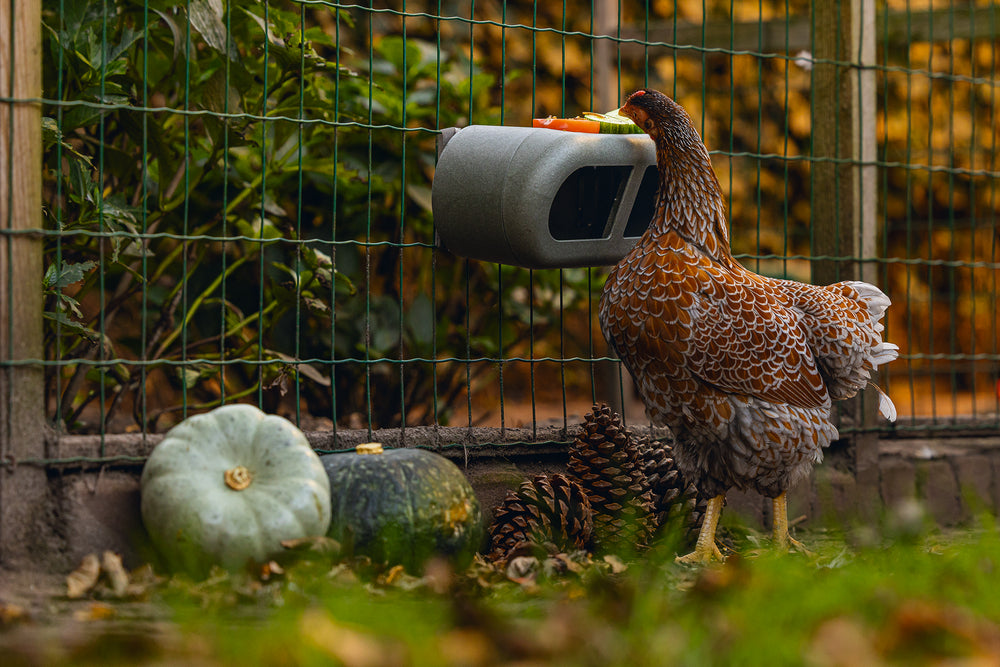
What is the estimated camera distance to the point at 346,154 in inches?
151

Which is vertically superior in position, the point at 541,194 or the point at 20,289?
the point at 541,194

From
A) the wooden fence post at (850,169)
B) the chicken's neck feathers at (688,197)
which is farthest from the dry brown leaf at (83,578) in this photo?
the wooden fence post at (850,169)

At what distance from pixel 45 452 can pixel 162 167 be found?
1019mm

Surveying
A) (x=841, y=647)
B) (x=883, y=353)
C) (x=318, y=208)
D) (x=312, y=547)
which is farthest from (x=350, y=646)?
(x=318, y=208)

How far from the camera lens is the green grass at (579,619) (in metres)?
1.54

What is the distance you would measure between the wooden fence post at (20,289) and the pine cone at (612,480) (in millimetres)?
1456

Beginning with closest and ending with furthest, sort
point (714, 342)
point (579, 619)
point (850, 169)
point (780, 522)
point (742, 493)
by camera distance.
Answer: point (579, 619)
point (714, 342)
point (780, 522)
point (742, 493)
point (850, 169)

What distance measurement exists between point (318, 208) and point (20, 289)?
1.49 meters

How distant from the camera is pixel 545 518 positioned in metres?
2.93

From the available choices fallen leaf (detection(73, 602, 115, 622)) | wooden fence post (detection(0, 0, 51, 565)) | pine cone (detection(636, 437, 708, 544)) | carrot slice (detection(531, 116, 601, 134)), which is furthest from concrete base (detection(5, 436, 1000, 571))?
carrot slice (detection(531, 116, 601, 134))

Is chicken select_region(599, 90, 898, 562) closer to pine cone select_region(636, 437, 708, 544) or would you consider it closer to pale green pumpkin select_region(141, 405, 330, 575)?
pine cone select_region(636, 437, 708, 544)

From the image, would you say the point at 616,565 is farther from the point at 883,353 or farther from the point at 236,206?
the point at 236,206

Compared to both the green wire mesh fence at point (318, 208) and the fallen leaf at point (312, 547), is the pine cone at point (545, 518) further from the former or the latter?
A: the fallen leaf at point (312, 547)

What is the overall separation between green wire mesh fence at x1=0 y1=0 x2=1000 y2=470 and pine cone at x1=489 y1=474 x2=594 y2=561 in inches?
15.5
